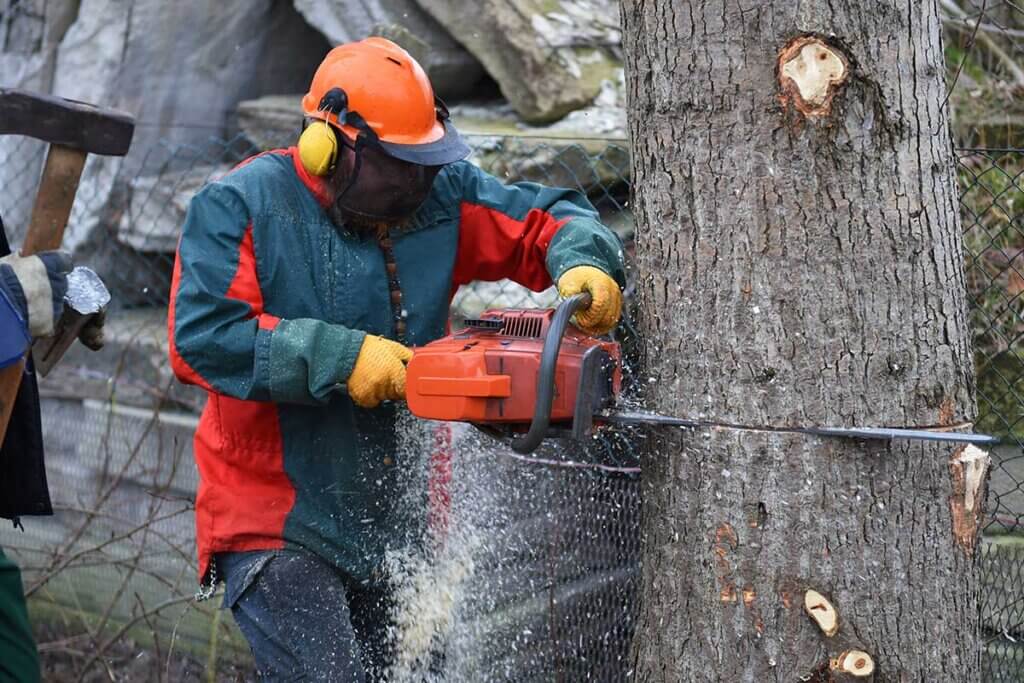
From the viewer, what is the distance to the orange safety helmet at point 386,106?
9.07 ft

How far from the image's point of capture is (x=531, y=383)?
2.41m

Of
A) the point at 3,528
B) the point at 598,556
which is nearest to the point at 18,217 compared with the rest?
the point at 3,528

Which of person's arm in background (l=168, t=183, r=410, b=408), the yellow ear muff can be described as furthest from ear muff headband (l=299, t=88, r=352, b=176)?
person's arm in background (l=168, t=183, r=410, b=408)

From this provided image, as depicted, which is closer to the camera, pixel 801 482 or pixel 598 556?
pixel 801 482

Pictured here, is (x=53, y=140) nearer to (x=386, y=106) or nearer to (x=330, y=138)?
(x=330, y=138)

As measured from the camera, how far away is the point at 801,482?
227 cm

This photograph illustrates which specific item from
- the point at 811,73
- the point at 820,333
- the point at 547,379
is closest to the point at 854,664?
the point at 820,333

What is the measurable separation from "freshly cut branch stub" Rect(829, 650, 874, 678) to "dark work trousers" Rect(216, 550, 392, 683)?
116 centimetres

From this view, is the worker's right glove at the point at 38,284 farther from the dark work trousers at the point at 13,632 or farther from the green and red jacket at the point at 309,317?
the dark work trousers at the point at 13,632

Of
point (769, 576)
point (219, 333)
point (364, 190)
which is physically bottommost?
point (769, 576)

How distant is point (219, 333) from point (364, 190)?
1.59ft

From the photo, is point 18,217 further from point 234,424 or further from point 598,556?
point 598,556

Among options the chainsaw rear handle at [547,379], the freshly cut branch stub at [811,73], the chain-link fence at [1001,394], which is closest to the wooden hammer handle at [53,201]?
the chainsaw rear handle at [547,379]

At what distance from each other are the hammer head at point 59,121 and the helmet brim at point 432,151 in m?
0.88
